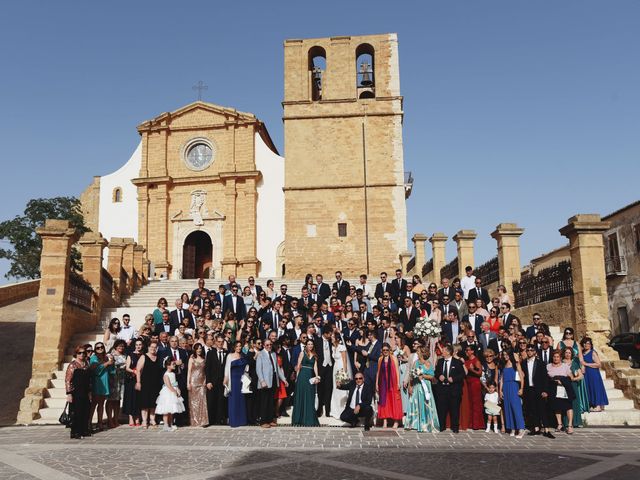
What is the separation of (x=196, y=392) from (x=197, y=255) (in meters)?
21.7

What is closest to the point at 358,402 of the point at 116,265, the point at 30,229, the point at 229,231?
the point at 116,265

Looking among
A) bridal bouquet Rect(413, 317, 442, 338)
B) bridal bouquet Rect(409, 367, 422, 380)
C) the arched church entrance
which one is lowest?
bridal bouquet Rect(409, 367, 422, 380)

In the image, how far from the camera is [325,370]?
9.73m

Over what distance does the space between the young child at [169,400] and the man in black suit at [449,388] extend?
400 cm

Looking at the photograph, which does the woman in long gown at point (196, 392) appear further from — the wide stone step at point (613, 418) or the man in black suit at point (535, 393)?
the wide stone step at point (613, 418)

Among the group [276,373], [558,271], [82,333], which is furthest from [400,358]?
[82,333]

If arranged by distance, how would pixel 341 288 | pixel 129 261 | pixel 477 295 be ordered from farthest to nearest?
pixel 129 261
pixel 341 288
pixel 477 295

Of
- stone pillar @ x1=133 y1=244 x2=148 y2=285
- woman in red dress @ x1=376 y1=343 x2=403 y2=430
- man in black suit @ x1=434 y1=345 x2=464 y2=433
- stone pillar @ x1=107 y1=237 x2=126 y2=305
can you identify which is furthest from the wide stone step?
stone pillar @ x1=133 y1=244 x2=148 y2=285

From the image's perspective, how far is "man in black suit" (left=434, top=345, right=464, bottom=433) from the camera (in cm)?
866

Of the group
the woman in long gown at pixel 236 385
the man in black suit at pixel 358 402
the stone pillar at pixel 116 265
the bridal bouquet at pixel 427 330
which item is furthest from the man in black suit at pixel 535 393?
the stone pillar at pixel 116 265

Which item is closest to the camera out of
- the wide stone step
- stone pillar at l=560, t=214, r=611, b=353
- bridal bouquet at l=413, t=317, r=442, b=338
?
the wide stone step

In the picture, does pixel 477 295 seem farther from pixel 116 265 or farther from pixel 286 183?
pixel 286 183

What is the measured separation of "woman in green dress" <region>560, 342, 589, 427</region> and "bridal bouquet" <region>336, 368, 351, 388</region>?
327cm

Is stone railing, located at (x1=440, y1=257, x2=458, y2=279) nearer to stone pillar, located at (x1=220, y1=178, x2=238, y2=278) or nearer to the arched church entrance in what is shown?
stone pillar, located at (x1=220, y1=178, x2=238, y2=278)
